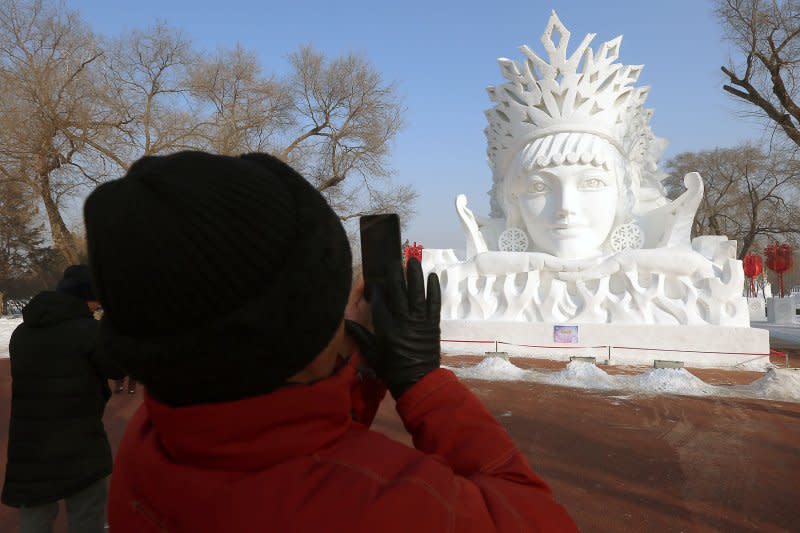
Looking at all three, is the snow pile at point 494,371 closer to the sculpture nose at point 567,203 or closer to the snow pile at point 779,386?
the snow pile at point 779,386

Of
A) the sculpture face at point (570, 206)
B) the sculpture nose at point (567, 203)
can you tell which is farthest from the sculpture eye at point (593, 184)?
the sculpture nose at point (567, 203)

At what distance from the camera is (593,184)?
11.0 metres

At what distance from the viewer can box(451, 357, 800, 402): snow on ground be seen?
23.0 feet

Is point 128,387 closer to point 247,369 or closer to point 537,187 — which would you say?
point 247,369

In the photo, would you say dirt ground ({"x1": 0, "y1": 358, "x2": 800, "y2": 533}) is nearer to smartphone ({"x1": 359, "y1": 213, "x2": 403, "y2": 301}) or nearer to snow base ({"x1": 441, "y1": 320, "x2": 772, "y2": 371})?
smartphone ({"x1": 359, "y1": 213, "x2": 403, "y2": 301})

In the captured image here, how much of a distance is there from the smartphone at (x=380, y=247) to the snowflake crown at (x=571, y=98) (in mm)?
11009

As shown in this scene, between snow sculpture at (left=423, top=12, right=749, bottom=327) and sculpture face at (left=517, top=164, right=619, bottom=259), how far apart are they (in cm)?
2

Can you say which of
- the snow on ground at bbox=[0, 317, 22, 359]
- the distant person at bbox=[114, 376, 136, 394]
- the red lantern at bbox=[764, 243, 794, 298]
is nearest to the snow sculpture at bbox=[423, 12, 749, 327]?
the distant person at bbox=[114, 376, 136, 394]

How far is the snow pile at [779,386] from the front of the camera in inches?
270

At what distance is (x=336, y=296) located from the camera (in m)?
0.93

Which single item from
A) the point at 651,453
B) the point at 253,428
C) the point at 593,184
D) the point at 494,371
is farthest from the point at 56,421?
the point at 593,184

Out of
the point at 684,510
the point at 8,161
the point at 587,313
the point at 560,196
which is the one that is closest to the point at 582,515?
the point at 684,510

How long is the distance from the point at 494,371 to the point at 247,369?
26.0 feet

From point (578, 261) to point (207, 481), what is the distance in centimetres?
1104
